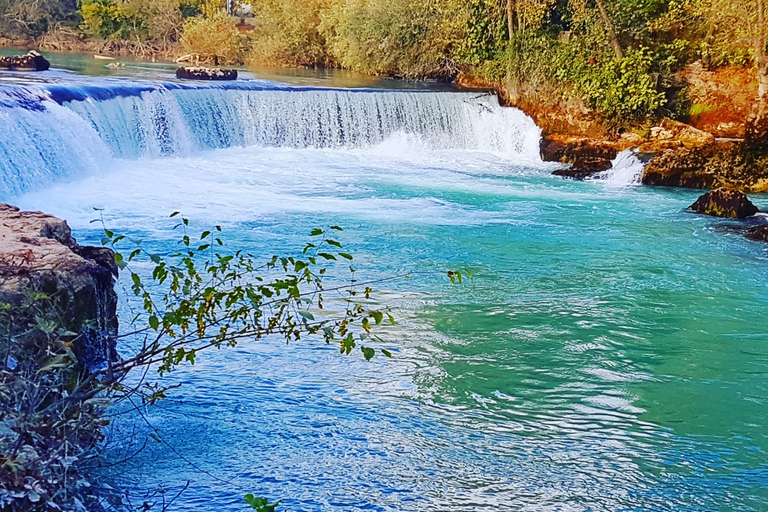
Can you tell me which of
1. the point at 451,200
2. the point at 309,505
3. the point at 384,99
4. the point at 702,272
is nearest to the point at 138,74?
the point at 384,99

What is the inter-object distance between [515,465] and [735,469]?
3.95 ft

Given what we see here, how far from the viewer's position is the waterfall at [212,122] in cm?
1127

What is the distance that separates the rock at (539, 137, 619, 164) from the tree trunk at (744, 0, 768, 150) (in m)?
2.11

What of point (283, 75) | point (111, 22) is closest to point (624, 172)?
point (283, 75)

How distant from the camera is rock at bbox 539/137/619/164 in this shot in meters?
15.1

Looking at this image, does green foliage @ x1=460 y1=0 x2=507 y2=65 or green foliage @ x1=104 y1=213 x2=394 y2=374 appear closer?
green foliage @ x1=104 y1=213 x2=394 y2=374

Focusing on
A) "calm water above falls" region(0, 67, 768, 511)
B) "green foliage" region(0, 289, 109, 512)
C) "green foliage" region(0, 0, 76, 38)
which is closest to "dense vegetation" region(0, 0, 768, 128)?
"calm water above falls" region(0, 67, 768, 511)

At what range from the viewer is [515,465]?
4.65 meters

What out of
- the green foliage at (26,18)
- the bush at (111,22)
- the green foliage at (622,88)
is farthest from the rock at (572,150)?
the green foliage at (26,18)

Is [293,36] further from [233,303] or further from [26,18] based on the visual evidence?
[233,303]

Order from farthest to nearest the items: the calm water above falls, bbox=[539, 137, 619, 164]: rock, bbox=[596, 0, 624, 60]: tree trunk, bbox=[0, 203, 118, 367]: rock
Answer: bbox=[596, 0, 624, 60]: tree trunk < bbox=[539, 137, 619, 164]: rock < the calm water above falls < bbox=[0, 203, 118, 367]: rock

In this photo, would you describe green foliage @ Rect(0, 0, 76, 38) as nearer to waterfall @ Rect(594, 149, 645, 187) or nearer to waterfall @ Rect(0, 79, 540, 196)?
waterfall @ Rect(0, 79, 540, 196)

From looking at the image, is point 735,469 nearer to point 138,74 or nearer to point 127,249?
point 127,249

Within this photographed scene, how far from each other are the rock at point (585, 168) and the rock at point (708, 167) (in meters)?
0.87
